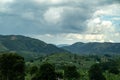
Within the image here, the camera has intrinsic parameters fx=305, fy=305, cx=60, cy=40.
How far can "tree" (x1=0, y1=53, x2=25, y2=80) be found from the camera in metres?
108

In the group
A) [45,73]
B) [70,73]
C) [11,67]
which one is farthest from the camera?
[70,73]

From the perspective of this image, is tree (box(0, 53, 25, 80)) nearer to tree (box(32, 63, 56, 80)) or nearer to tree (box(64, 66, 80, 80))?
tree (box(32, 63, 56, 80))

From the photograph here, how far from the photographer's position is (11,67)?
108062mm

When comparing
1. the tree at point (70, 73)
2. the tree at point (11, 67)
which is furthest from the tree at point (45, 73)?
the tree at point (70, 73)

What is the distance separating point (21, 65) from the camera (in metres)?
108

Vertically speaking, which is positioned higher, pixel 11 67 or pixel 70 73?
pixel 11 67

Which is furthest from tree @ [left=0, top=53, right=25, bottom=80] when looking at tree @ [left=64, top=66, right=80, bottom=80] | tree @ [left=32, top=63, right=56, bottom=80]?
tree @ [left=64, top=66, right=80, bottom=80]

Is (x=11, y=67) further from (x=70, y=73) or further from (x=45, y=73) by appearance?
(x=70, y=73)

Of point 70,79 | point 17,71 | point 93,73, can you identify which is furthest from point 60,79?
point 17,71

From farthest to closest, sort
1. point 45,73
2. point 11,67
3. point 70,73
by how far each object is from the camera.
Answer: point 70,73, point 11,67, point 45,73

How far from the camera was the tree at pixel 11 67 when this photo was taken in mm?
107500

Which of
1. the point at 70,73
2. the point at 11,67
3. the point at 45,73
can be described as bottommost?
the point at 70,73

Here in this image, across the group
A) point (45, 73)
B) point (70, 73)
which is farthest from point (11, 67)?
point (70, 73)

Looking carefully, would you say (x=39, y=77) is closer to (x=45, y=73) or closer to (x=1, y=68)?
(x=45, y=73)
